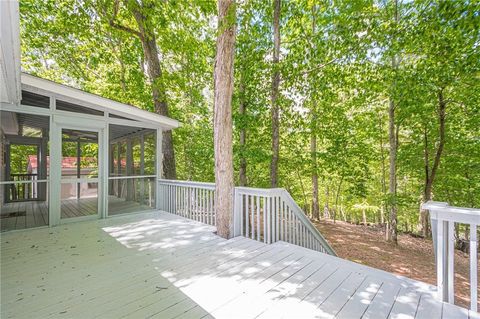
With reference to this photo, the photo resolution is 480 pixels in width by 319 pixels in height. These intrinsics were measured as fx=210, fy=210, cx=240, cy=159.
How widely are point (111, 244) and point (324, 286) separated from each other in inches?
126

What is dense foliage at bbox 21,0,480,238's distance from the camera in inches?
199

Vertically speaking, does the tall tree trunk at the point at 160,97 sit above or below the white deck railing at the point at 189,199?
above

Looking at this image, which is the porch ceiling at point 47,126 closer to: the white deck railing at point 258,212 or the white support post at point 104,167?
the white support post at point 104,167

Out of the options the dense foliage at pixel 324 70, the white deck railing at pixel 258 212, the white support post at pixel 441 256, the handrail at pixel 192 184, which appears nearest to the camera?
the white support post at pixel 441 256

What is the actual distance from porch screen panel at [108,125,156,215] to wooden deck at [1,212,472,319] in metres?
2.56

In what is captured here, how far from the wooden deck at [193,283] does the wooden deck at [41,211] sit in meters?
1.14

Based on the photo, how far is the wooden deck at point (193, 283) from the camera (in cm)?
185

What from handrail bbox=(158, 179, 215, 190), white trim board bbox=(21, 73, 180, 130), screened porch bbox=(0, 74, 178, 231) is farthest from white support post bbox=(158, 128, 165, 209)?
white trim board bbox=(21, 73, 180, 130)

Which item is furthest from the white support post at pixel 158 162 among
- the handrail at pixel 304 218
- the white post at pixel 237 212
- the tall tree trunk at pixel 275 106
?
the handrail at pixel 304 218

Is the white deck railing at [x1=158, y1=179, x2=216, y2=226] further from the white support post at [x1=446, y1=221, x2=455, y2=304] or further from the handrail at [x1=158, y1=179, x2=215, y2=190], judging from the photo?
the white support post at [x1=446, y1=221, x2=455, y2=304]

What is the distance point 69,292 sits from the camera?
212 cm

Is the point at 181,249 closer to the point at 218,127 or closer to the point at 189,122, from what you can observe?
the point at 218,127

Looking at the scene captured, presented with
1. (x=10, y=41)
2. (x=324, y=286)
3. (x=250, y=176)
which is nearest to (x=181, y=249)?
(x=324, y=286)

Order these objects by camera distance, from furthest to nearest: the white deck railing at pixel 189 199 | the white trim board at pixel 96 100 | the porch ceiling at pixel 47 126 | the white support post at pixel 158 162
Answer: the white support post at pixel 158 162, the porch ceiling at pixel 47 126, the white deck railing at pixel 189 199, the white trim board at pixel 96 100
